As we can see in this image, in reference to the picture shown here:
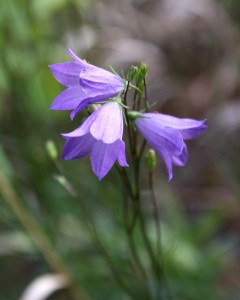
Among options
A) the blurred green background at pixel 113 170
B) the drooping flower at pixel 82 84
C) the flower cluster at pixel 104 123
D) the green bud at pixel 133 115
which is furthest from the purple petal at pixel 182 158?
the blurred green background at pixel 113 170

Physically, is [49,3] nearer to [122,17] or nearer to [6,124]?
[6,124]

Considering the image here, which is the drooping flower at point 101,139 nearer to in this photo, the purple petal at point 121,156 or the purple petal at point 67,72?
the purple petal at point 121,156

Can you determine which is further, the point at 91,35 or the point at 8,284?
the point at 91,35

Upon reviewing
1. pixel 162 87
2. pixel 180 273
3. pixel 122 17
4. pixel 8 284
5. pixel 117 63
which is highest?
pixel 122 17

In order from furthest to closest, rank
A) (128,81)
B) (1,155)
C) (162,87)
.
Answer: (162,87), (1,155), (128,81)

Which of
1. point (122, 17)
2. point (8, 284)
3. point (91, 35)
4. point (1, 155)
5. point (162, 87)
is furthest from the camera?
point (122, 17)

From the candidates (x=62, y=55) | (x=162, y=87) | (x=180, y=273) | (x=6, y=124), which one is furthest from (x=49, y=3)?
(x=180, y=273)

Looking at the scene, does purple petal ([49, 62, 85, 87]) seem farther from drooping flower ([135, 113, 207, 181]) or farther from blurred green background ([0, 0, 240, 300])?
blurred green background ([0, 0, 240, 300])

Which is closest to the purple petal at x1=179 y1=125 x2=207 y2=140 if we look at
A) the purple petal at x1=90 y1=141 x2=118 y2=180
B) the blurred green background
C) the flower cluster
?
the flower cluster
